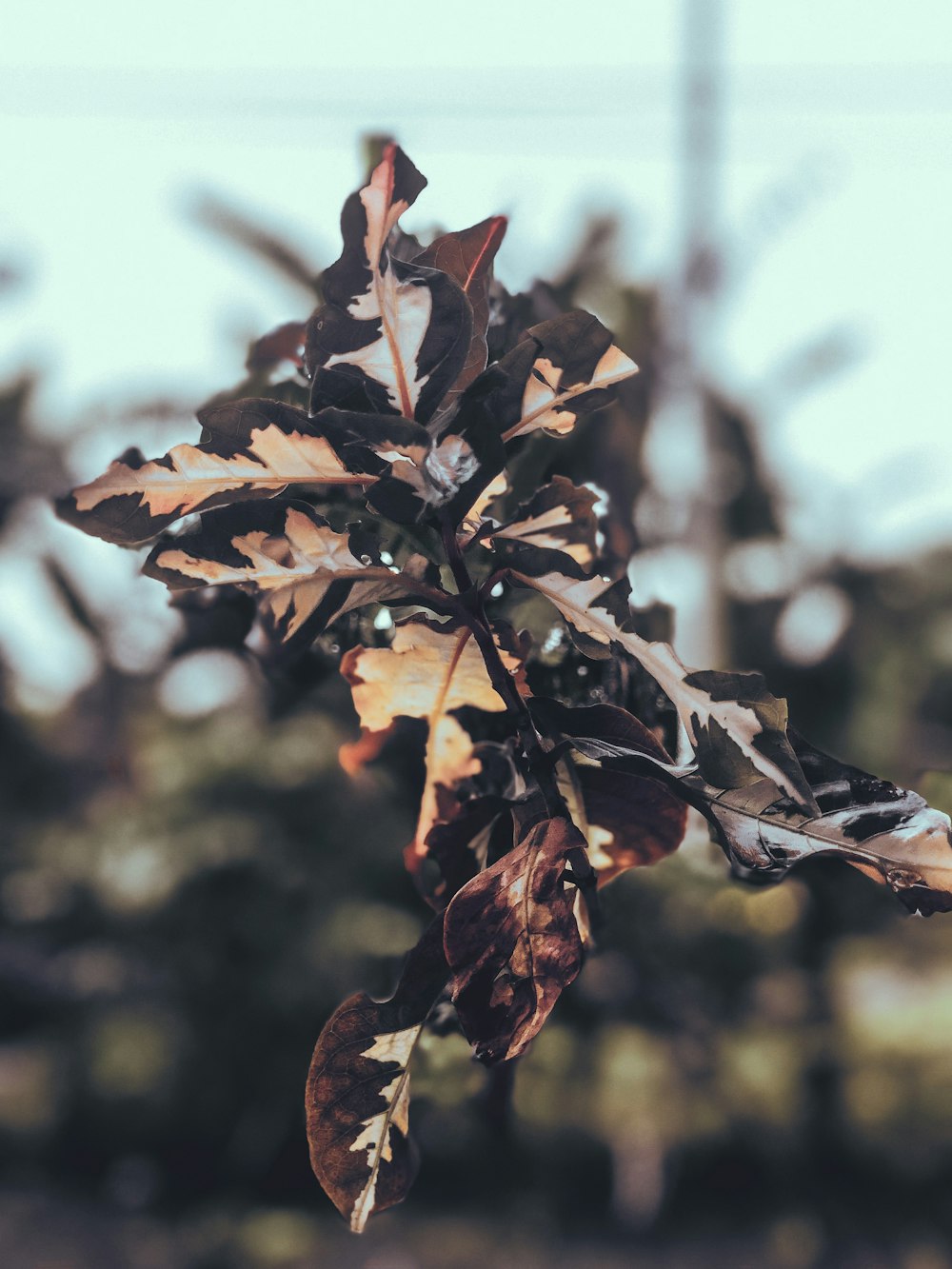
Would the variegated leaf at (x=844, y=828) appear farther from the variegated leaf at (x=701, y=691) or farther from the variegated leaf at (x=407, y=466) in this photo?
the variegated leaf at (x=407, y=466)

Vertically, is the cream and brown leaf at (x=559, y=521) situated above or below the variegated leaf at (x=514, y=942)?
above

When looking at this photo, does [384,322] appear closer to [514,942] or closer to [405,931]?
[514,942]

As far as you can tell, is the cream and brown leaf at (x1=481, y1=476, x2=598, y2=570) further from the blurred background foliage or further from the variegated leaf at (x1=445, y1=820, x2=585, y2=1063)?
the blurred background foliage

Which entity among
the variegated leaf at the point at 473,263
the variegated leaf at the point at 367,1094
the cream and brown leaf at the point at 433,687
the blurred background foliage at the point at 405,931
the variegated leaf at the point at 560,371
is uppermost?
the variegated leaf at the point at 473,263

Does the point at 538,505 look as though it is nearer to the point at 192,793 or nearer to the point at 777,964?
the point at 777,964

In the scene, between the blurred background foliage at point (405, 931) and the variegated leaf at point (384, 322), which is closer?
the variegated leaf at point (384, 322)

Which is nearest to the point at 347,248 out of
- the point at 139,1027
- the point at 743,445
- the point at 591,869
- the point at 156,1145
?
the point at 591,869

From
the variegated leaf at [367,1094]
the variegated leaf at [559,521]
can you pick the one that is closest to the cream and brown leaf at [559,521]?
the variegated leaf at [559,521]
